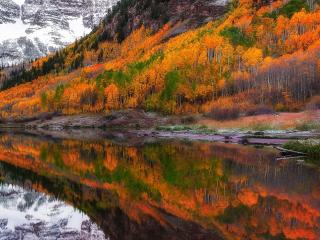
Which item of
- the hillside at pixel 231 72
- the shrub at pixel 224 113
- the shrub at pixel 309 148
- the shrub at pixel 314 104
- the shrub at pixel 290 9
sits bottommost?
the shrub at pixel 309 148

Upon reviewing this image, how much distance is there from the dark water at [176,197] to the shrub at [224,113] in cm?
4429

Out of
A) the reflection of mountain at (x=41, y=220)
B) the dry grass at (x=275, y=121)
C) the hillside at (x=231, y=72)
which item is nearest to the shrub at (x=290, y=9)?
the hillside at (x=231, y=72)

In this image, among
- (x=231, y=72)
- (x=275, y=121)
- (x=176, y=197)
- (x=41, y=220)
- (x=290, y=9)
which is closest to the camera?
(x=41, y=220)

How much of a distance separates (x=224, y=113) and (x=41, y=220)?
218ft

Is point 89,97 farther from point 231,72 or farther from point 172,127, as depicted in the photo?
point 172,127

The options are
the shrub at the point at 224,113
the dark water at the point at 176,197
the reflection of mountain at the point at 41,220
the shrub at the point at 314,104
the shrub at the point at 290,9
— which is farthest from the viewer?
the shrub at the point at 290,9

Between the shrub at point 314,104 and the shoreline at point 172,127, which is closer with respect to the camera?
the shoreline at point 172,127

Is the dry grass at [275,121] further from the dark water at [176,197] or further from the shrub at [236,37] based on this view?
the shrub at [236,37]

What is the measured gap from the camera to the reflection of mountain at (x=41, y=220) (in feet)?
51.7

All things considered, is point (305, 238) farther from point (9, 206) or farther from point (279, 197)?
point (9, 206)

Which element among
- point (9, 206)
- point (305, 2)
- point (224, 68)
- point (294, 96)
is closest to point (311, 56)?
point (294, 96)

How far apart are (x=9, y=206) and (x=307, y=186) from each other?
14405 mm

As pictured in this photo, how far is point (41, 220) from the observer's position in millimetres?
18188

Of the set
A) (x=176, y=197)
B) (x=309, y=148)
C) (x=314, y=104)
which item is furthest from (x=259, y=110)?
(x=176, y=197)
